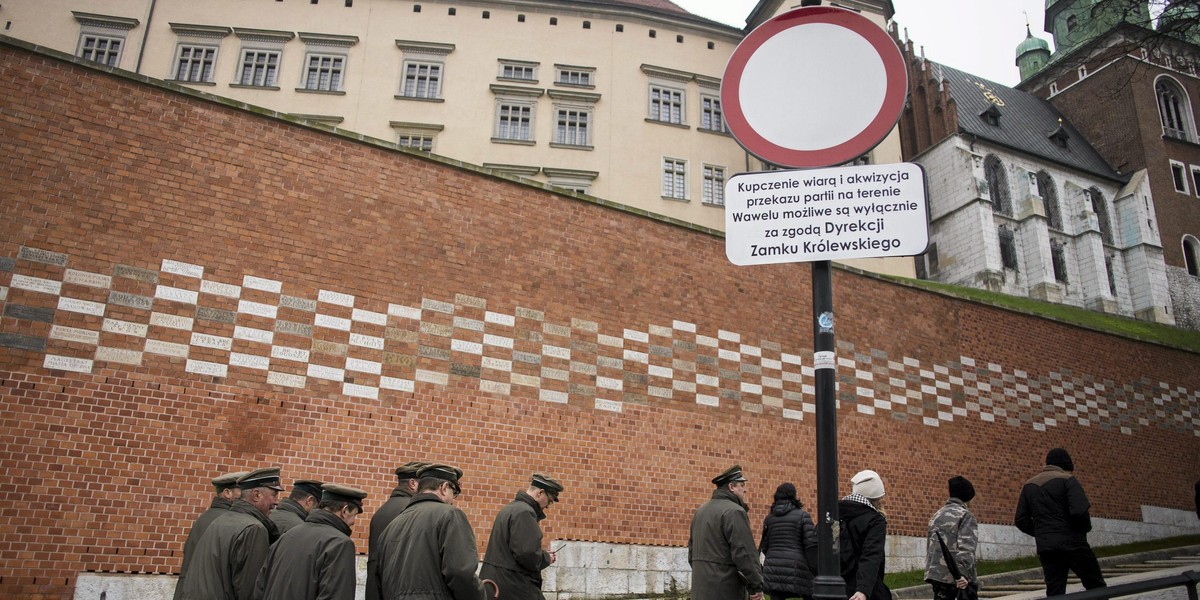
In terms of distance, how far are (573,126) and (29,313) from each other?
3098 cm

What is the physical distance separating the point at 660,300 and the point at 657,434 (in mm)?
2257

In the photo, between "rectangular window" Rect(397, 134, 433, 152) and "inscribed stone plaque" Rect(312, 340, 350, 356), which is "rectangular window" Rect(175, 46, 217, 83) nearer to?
"rectangular window" Rect(397, 134, 433, 152)

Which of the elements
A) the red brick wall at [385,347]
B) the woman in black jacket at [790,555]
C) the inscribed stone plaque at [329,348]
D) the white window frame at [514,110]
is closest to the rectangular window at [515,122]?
the white window frame at [514,110]

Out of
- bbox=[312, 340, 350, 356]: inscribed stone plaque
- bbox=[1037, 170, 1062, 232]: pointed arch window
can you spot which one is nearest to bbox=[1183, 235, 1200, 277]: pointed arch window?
bbox=[1037, 170, 1062, 232]: pointed arch window

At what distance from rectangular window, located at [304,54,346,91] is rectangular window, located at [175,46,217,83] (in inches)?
172

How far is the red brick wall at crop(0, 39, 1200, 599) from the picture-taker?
9891 mm

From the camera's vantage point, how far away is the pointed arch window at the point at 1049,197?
53.9 metres

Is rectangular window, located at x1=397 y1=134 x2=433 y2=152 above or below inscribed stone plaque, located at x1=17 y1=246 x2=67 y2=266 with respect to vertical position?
above

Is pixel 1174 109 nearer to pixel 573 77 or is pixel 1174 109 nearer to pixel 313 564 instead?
pixel 573 77

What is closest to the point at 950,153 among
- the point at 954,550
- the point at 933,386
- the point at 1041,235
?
the point at 1041,235

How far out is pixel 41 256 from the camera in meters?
10.1

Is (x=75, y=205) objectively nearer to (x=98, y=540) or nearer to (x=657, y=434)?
(x=98, y=540)

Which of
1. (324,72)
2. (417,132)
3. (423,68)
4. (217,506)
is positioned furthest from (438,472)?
(324,72)

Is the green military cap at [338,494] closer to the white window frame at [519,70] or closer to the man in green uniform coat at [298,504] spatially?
the man in green uniform coat at [298,504]
